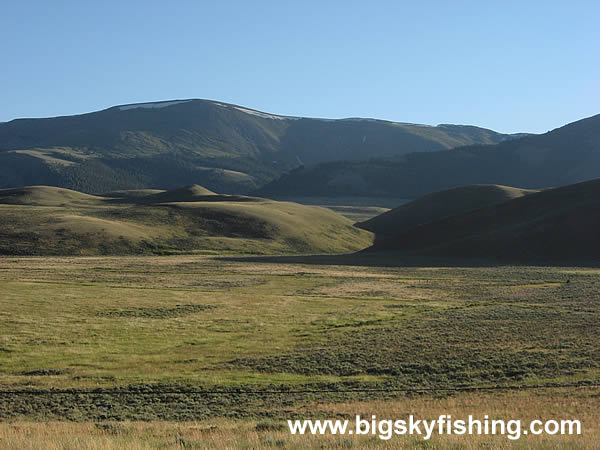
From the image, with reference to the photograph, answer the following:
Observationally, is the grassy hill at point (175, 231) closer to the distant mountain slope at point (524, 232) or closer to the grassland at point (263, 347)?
the distant mountain slope at point (524, 232)

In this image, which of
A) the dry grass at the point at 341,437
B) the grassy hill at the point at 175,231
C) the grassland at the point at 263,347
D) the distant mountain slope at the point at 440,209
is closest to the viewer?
the dry grass at the point at 341,437

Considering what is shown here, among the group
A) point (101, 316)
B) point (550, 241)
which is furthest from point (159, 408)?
point (550, 241)

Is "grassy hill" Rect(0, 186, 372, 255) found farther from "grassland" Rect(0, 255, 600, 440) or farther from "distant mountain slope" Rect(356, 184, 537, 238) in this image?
"grassland" Rect(0, 255, 600, 440)

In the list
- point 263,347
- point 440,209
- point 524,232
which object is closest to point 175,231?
point 524,232

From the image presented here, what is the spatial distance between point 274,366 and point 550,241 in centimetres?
9609

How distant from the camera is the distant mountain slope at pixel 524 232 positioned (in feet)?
376

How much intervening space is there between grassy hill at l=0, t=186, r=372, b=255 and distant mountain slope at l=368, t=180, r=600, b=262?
2399 cm

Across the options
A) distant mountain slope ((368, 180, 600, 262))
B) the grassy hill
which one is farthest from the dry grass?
the grassy hill

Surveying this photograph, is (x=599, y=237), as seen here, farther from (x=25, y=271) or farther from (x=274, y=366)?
(x=274, y=366)

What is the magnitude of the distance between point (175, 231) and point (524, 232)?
234 feet

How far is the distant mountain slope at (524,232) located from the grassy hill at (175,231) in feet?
78.7

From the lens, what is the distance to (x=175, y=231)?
14438cm

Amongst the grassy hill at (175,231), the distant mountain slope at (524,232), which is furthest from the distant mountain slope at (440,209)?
the distant mountain slope at (524,232)

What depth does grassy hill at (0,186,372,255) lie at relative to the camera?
408 feet
